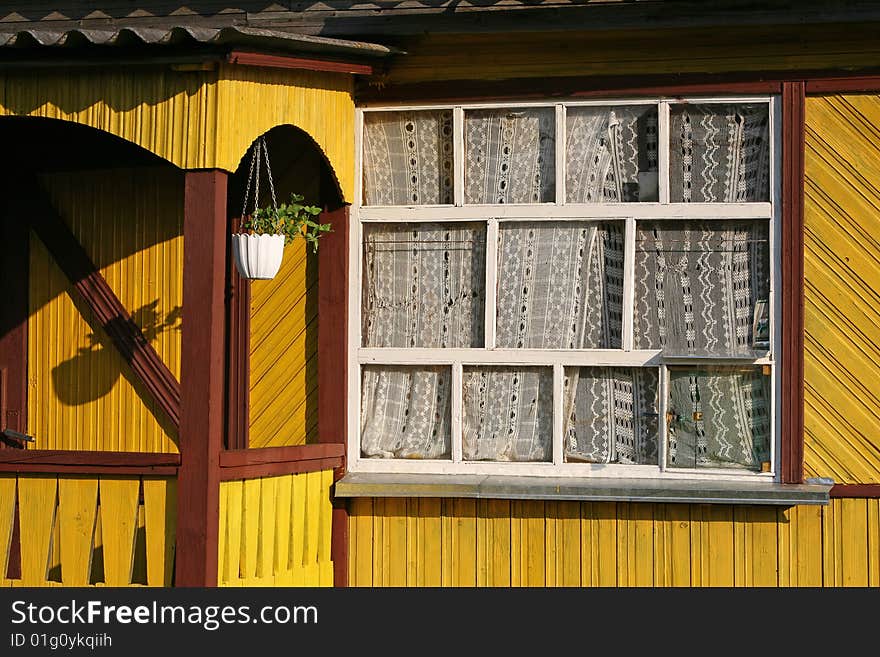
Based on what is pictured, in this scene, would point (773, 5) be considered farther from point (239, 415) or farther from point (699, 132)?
point (239, 415)

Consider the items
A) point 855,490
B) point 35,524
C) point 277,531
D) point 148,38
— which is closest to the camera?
point 148,38

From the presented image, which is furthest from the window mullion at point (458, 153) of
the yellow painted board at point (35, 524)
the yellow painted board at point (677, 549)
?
the yellow painted board at point (35, 524)

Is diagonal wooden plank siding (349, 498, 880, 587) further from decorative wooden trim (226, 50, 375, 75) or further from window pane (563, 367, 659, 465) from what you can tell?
decorative wooden trim (226, 50, 375, 75)

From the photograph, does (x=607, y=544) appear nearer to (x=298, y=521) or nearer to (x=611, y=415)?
(x=611, y=415)

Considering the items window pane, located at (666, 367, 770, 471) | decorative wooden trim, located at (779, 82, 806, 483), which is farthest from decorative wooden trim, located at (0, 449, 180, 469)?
decorative wooden trim, located at (779, 82, 806, 483)

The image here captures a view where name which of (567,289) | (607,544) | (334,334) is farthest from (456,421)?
(607,544)

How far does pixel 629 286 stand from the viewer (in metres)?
Answer: 6.96

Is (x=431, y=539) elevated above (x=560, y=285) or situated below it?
below

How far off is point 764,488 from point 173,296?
137 inches

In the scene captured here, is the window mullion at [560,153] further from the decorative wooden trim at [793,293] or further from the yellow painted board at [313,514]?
the yellow painted board at [313,514]

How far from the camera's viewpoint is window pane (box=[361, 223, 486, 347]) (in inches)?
283

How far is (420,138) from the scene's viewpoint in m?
7.26

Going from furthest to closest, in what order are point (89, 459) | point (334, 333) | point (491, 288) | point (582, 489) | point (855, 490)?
point (334, 333) < point (491, 288) < point (582, 489) < point (855, 490) < point (89, 459)

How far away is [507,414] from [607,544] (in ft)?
2.83
